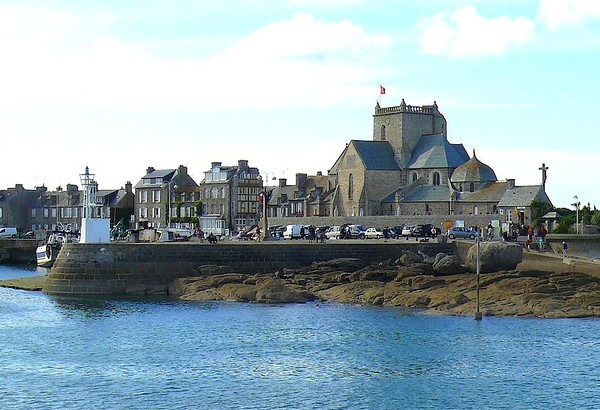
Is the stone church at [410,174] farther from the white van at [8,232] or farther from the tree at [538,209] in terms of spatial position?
the white van at [8,232]

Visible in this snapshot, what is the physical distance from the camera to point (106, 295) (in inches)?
2242

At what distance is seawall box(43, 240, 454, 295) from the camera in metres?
57.8

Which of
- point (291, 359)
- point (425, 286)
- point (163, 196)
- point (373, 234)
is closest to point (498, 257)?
point (425, 286)

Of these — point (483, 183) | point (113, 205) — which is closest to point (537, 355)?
point (483, 183)

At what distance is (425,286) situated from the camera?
53.3 metres

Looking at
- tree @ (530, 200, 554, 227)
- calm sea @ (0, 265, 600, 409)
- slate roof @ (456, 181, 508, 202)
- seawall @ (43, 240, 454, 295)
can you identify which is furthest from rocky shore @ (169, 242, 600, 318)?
slate roof @ (456, 181, 508, 202)

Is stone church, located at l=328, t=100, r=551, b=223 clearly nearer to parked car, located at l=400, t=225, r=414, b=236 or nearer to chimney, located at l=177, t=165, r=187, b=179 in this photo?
parked car, located at l=400, t=225, r=414, b=236

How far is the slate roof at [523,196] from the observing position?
3492 inches

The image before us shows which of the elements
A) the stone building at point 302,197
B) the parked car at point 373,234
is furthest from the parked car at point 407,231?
the stone building at point 302,197

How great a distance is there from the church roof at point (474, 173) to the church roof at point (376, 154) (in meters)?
8.89

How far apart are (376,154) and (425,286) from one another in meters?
56.9

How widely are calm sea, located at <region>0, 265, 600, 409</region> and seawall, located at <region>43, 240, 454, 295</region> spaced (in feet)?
22.5

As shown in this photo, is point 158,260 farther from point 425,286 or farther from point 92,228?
point 425,286

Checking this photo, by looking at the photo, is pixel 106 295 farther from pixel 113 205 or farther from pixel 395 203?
pixel 113 205
